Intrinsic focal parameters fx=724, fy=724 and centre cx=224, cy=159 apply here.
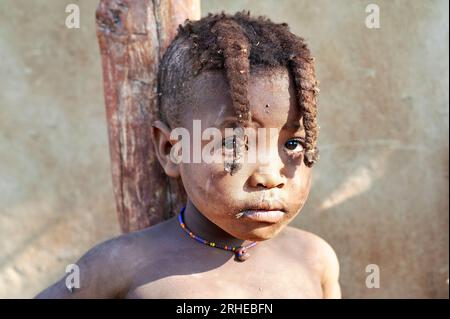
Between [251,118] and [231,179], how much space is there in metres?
0.18

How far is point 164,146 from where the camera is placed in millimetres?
2350

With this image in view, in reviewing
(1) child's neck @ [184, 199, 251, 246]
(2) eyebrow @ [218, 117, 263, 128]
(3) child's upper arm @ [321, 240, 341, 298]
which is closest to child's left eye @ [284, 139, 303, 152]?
(2) eyebrow @ [218, 117, 263, 128]

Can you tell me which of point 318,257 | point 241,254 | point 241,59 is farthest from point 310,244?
point 241,59

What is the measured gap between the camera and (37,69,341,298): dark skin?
206 centimetres

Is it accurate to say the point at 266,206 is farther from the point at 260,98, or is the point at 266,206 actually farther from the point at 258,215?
the point at 260,98

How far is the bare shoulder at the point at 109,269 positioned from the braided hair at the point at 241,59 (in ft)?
1.41

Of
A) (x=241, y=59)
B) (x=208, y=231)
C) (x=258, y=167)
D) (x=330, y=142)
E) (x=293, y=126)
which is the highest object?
(x=241, y=59)

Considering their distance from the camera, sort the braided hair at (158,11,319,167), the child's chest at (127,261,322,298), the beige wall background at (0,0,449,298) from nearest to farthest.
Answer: the braided hair at (158,11,319,167) → the child's chest at (127,261,322,298) → the beige wall background at (0,0,449,298)

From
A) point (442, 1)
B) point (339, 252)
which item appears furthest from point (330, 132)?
point (442, 1)

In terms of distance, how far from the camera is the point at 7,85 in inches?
130

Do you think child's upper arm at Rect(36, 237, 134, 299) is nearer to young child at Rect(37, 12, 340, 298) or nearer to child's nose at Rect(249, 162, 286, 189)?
young child at Rect(37, 12, 340, 298)

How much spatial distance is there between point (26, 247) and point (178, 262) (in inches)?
53.5

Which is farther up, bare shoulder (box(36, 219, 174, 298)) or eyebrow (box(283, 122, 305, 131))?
eyebrow (box(283, 122, 305, 131))
